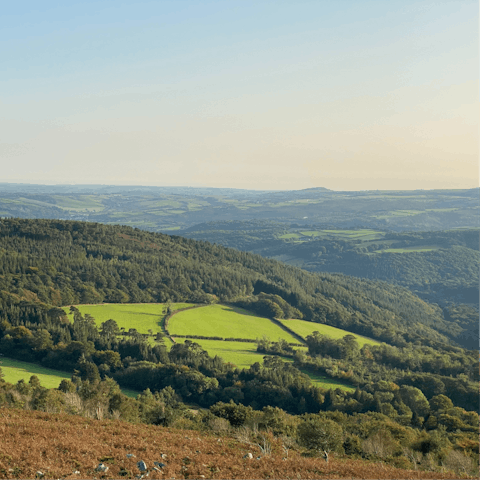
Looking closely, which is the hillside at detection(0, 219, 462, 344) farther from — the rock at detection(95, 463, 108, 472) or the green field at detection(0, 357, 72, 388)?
the rock at detection(95, 463, 108, 472)

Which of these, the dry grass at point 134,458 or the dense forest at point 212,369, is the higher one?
the dry grass at point 134,458

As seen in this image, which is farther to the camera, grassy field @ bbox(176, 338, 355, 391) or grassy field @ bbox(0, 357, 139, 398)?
grassy field @ bbox(176, 338, 355, 391)

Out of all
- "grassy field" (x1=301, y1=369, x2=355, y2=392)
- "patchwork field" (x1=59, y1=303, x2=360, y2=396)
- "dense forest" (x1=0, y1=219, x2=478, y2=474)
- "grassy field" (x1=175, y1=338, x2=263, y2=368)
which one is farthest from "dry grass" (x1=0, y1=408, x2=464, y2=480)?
"grassy field" (x1=175, y1=338, x2=263, y2=368)

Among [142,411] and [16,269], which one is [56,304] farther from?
[142,411]

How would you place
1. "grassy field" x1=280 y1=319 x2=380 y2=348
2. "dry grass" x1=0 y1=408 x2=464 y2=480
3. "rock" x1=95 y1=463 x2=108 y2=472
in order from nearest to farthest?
"dry grass" x1=0 y1=408 x2=464 y2=480 → "rock" x1=95 y1=463 x2=108 y2=472 → "grassy field" x1=280 y1=319 x2=380 y2=348

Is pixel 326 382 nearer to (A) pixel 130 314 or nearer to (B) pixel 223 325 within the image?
(B) pixel 223 325

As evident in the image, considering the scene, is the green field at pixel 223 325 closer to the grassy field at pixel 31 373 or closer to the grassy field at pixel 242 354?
the grassy field at pixel 242 354

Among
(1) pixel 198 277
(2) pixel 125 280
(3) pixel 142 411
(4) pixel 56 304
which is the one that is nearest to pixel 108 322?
(4) pixel 56 304

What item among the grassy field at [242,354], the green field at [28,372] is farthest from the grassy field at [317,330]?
the green field at [28,372]
